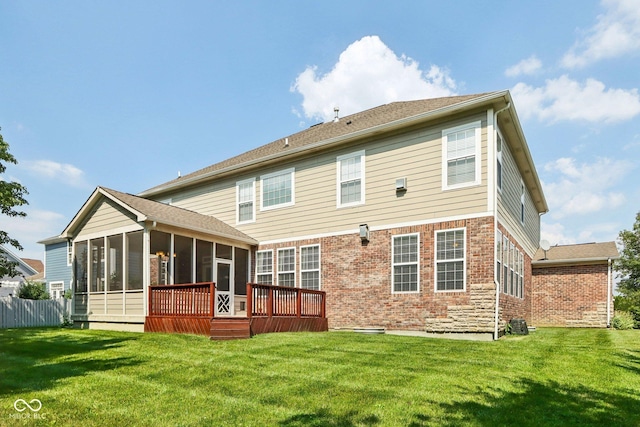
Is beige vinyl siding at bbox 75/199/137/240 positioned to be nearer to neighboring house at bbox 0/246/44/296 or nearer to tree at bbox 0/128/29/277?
tree at bbox 0/128/29/277

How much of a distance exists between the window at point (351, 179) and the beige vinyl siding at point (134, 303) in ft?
22.0

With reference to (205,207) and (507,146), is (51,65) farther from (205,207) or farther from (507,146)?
(507,146)

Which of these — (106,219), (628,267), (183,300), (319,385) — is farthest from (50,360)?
(628,267)

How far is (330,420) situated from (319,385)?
4.07ft

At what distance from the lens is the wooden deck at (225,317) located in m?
10.0

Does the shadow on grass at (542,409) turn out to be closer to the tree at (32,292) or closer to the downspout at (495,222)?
the downspout at (495,222)

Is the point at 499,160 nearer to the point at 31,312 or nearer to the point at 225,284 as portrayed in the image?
the point at 225,284

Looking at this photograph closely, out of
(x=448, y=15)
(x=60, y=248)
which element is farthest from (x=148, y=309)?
(x=60, y=248)

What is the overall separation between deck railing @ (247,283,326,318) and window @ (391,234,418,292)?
2543mm

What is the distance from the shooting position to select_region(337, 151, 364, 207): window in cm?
1320

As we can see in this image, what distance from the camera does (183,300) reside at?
10.9 m

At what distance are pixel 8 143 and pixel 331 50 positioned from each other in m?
12.6

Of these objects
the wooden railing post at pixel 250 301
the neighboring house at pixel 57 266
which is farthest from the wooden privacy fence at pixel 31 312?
the wooden railing post at pixel 250 301

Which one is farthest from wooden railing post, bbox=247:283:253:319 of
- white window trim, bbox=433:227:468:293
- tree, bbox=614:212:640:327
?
tree, bbox=614:212:640:327
